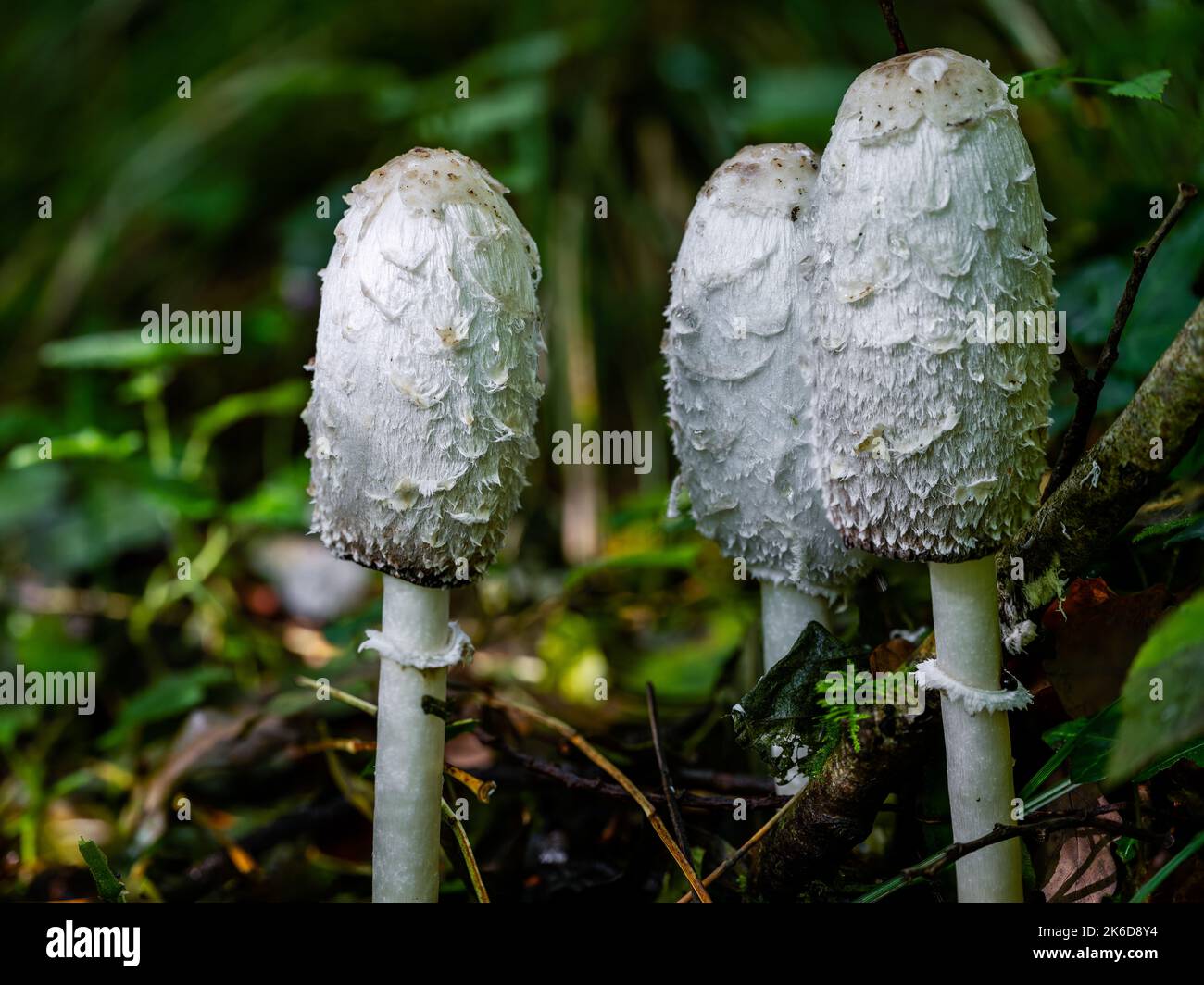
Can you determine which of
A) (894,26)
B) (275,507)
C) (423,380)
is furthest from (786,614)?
(275,507)

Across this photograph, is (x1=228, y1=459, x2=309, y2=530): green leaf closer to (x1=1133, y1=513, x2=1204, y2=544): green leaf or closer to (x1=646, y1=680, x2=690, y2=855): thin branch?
(x1=646, y1=680, x2=690, y2=855): thin branch

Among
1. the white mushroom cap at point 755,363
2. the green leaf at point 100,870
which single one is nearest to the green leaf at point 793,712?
the white mushroom cap at point 755,363

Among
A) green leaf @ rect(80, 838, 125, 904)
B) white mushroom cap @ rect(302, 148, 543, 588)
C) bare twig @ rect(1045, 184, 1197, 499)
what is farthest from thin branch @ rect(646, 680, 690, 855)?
green leaf @ rect(80, 838, 125, 904)

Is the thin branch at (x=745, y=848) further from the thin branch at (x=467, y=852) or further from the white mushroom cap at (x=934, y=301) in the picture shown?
the white mushroom cap at (x=934, y=301)

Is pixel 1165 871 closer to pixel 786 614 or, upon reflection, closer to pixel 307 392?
pixel 786 614

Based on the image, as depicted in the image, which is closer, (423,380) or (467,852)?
(423,380)

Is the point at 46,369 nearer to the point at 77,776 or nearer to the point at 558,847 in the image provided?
the point at 77,776
